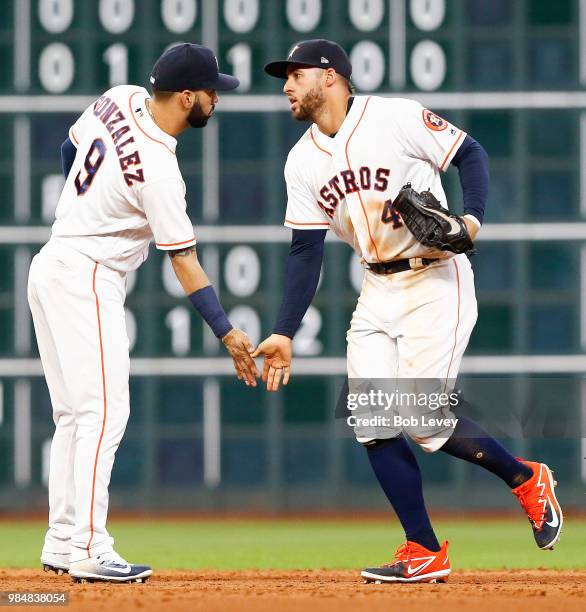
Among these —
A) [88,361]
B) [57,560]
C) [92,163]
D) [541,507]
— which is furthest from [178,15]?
[541,507]

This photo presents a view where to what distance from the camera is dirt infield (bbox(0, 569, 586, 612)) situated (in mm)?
4031

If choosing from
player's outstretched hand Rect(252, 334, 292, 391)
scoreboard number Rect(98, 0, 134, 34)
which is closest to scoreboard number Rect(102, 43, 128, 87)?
scoreboard number Rect(98, 0, 134, 34)

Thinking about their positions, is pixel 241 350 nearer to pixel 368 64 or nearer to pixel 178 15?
pixel 368 64

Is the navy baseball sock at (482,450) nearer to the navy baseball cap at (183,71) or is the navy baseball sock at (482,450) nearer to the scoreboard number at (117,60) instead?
the navy baseball cap at (183,71)

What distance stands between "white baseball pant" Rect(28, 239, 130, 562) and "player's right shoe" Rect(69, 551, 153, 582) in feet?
0.08

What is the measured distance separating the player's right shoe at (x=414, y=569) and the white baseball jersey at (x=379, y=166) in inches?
38.9

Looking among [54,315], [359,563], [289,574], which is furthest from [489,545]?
[54,315]

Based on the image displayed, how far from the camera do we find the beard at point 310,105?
16.2 feet

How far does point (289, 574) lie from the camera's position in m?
5.60

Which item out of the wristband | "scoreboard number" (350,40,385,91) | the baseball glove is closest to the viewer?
the baseball glove

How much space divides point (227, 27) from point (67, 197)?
16.7 ft

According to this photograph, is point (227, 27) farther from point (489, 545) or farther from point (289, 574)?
point (289, 574)

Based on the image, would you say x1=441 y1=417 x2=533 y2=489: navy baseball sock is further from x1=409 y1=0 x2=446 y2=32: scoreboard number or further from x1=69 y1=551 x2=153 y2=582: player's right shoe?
x1=409 y1=0 x2=446 y2=32: scoreboard number

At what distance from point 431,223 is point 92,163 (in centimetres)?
114
